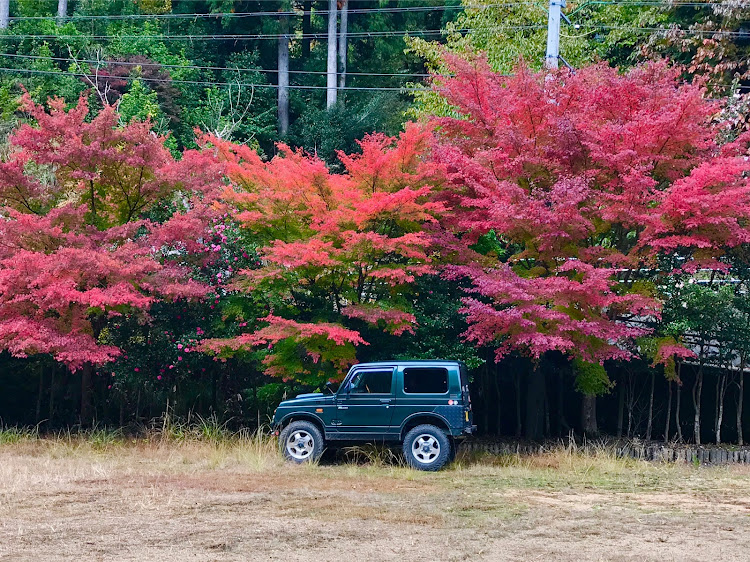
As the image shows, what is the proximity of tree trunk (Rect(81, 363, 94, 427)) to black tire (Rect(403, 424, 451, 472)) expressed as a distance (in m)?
7.49

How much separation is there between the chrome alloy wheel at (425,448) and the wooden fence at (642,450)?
2.35 metres

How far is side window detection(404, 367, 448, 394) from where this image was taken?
50.8 ft

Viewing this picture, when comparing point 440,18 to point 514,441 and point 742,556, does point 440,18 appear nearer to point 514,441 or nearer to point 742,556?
point 514,441

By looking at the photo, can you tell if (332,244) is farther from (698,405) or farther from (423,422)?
(698,405)

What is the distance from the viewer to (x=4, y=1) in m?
40.2

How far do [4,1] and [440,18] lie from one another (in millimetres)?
19499

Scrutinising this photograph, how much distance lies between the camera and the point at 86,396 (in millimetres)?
19469

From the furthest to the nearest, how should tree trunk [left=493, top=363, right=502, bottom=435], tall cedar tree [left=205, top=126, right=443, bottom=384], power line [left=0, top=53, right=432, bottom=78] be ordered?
1. power line [left=0, top=53, right=432, bottom=78]
2. tree trunk [left=493, top=363, right=502, bottom=435]
3. tall cedar tree [left=205, top=126, right=443, bottom=384]

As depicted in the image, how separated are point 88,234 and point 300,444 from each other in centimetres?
594

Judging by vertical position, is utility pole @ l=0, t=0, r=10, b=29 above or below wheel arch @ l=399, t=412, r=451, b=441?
above

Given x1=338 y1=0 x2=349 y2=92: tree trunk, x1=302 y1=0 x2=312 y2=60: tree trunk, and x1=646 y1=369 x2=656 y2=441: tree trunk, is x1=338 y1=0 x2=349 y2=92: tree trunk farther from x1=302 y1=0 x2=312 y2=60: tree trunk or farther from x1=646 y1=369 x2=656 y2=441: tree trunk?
x1=646 y1=369 x2=656 y2=441: tree trunk

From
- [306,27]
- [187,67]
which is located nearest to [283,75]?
[187,67]

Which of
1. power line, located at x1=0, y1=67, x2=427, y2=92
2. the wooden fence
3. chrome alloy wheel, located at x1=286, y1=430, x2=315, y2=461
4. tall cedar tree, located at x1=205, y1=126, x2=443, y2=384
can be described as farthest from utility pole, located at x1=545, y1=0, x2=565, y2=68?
power line, located at x1=0, y1=67, x2=427, y2=92

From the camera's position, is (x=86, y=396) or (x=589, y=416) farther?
(x=86, y=396)
